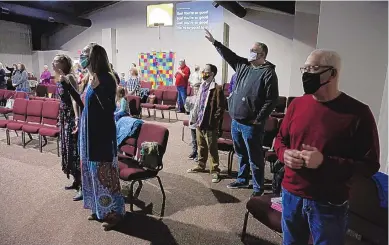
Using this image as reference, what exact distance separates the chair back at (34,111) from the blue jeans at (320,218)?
4.57 meters

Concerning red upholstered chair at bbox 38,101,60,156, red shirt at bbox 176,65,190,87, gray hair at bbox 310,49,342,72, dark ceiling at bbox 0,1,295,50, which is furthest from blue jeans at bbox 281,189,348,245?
dark ceiling at bbox 0,1,295,50

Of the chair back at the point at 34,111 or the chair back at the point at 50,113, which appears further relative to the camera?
the chair back at the point at 34,111

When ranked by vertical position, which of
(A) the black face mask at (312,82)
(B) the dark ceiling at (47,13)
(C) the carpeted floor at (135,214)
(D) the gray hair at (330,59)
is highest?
(B) the dark ceiling at (47,13)

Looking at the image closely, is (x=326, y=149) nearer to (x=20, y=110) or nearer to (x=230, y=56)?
(x=230, y=56)

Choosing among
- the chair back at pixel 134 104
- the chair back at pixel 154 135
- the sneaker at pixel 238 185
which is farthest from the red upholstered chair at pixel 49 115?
the sneaker at pixel 238 185

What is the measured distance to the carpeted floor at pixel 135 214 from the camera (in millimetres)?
2213

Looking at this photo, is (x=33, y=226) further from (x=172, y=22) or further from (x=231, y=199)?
(x=172, y=22)

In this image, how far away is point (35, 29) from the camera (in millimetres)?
13867

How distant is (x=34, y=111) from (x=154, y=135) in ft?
10.2

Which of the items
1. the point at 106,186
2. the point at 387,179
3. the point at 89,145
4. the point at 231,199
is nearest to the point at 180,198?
the point at 231,199

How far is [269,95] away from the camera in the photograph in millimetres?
2648

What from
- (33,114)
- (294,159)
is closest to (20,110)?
(33,114)

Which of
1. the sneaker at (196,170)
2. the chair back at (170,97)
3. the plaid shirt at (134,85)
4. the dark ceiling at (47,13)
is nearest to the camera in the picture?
the sneaker at (196,170)

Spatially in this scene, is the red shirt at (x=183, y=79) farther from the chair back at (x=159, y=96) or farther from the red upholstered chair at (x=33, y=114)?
the red upholstered chair at (x=33, y=114)
